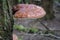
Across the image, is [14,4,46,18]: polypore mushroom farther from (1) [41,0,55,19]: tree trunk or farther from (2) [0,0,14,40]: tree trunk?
(1) [41,0,55,19]: tree trunk

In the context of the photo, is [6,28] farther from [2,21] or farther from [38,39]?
[38,39]

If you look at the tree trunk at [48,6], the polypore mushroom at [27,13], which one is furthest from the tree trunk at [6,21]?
the tree trunk at [48,6]

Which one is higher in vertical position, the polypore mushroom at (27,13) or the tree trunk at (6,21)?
the tree trunk at (6,21)

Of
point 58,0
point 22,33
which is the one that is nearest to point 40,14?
point 22,33

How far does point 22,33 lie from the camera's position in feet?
7.47

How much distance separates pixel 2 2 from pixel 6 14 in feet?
0.12

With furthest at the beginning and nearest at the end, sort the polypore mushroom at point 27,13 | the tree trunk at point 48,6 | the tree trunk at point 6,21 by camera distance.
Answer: the tree trunk at point 48,6 → the polypore mushroom at point 27,13 → the tree trunk at point 6,21

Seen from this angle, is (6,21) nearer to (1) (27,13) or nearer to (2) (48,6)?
(1) (27,13)

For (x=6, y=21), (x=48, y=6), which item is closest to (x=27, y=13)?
(x=6, y=21)

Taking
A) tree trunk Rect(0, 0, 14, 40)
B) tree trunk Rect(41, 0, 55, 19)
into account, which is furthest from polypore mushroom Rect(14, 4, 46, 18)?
tree trunk Rect(41, 0, 55, 19)

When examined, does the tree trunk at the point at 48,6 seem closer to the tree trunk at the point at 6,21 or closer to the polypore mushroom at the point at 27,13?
the polypore mushroom at the point at 27,13

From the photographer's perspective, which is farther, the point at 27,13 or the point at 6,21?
the point at 27,13

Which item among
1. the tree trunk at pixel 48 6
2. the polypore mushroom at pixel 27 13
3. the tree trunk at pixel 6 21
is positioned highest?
the tree trunk at pixel 6 21

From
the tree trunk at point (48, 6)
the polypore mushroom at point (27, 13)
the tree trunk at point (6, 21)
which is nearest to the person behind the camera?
the tree trunk at point (6, 21)
